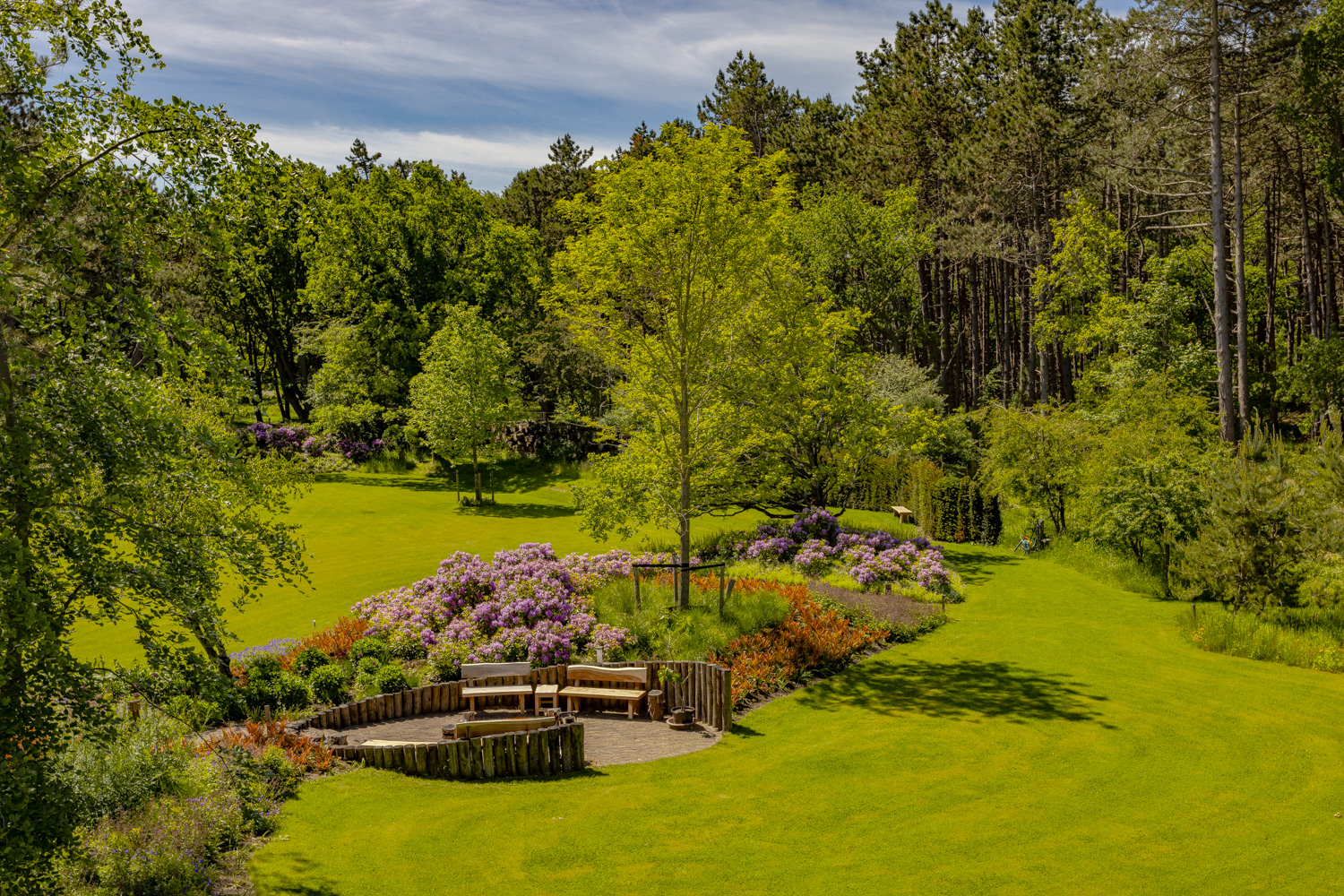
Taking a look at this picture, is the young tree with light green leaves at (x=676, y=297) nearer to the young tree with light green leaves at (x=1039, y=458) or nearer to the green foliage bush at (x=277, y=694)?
the green foliage bush at (x=277, y=694)

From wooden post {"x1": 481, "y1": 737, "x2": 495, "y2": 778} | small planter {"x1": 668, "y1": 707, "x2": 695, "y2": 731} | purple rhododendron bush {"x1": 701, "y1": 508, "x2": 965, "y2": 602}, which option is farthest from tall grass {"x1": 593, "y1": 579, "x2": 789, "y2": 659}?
wooden post {"x1": 481, "y1": 737, "x2": 495, "y2": 778}

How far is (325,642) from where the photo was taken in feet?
59.3

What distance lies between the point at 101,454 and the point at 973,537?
90.0 ft

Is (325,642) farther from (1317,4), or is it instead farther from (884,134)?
(884,134)

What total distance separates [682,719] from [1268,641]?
12199 mm

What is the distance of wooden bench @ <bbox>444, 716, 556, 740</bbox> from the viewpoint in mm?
13797

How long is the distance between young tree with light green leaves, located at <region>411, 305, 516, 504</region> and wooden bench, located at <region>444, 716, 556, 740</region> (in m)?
26.4

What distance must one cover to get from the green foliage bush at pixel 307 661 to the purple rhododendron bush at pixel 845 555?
11.5 metres

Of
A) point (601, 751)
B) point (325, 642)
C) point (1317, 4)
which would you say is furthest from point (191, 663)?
point (1317, 4)

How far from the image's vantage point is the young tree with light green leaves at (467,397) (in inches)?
1606

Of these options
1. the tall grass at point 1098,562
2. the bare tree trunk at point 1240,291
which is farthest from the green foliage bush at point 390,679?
Answer: the bare tree trunk at point 1240,291

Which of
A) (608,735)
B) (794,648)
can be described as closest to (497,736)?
(608,735)

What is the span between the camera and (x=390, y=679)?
1605 cm

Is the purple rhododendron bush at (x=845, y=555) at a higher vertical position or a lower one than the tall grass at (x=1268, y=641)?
higher
